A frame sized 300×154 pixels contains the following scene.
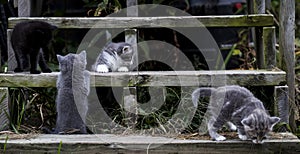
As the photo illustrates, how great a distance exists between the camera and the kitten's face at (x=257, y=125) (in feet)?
12.7

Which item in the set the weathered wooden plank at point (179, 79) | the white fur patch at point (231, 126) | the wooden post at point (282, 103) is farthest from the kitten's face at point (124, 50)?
the wooden post at point (282, 103)

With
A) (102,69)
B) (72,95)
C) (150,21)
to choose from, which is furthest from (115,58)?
(72,95)

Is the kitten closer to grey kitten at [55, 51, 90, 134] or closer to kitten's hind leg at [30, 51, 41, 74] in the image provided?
kitten's hind leg at [30, 51, 41, 74]

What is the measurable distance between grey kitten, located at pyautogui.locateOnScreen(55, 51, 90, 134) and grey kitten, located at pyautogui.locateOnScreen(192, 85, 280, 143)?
3.13 ft

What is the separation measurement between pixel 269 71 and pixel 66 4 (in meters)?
3.43

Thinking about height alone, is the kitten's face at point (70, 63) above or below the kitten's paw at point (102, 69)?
above

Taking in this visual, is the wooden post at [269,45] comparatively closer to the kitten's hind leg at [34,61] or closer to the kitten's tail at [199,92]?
the kitten's tail at [199,92]

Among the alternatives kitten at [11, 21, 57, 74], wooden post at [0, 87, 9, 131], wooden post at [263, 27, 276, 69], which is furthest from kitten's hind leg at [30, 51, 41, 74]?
wooden post at [263, 27, 276, 69]

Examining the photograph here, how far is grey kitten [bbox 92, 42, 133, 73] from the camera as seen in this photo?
491cm

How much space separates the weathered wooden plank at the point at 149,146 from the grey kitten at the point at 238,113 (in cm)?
8

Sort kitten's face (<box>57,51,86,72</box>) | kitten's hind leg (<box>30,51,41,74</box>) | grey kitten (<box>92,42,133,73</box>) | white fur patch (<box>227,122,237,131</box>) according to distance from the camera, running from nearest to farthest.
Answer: white fur patch (<box>227,122,237,131</box>) < kitten's face (<box>57,51,86,72</box>) < kitten's hind leg (<box>30,51,41,74</box>) < grey kitten (<box>92,42,133,73</box>)

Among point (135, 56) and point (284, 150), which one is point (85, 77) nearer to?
point (135, 56)

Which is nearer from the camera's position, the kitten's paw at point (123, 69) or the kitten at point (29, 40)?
the kitten at point (29, 40)

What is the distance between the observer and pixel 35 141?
13.5ft
